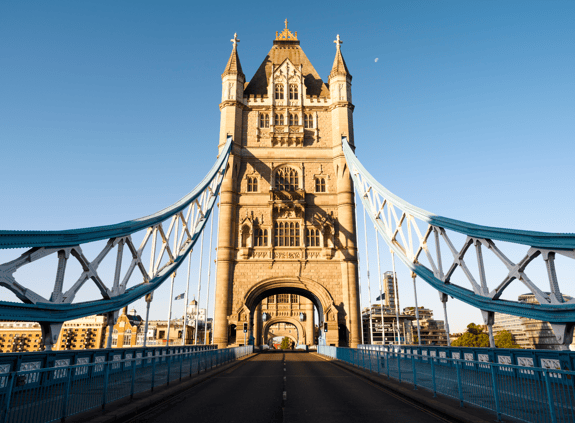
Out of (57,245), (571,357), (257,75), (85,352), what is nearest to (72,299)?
(57,245)

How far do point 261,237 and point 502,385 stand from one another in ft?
102

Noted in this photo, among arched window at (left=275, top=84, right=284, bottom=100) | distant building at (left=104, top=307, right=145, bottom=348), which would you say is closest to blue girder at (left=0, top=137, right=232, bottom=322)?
arched window at (left=275, top=84, right=284, bottom=100)

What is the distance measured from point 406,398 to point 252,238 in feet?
89.8

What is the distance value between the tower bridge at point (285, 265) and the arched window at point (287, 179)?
14 centimetres

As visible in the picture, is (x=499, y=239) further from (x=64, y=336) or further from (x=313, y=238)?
(x=64, y=336)

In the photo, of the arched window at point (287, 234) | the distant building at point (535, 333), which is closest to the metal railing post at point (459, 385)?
the arched window at point (287, 234)

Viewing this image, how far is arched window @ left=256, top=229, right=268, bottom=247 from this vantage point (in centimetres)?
3772

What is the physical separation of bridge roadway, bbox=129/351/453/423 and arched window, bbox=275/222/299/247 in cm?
2387

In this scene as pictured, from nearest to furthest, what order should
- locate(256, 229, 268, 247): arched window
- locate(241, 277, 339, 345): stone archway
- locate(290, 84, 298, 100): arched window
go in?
locate(241, 277, 339, 345): stone archway → locate(256, 229, 268, 247): arched window → locate(290, 84, 298, 100): arched window

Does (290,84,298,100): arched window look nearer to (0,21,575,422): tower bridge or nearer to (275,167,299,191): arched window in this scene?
(0,21,575,422): tower bridge

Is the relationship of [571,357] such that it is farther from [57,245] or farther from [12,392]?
[57,245]

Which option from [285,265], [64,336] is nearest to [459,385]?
[285,265]

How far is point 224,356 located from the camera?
2380cm

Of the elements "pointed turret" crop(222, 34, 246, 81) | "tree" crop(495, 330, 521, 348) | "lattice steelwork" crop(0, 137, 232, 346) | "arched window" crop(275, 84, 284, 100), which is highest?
"pointed turret" crop(222, 34, 246, 81)
